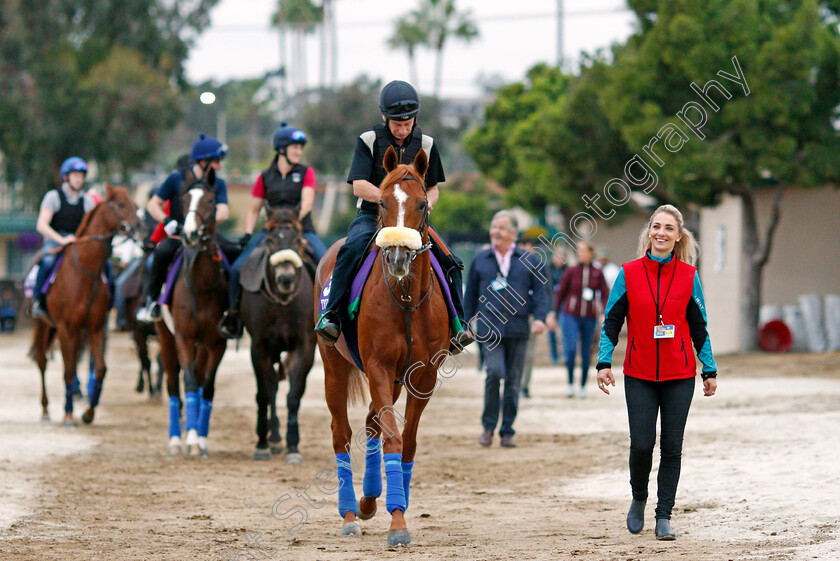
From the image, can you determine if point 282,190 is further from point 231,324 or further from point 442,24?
point 442,24

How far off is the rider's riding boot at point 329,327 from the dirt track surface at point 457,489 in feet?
4.47

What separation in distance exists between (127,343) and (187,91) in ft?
53.3

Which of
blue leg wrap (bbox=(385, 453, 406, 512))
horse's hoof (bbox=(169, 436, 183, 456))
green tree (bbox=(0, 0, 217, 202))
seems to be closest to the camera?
blue leg wrap (bbox=(385, 453, 406, 512))

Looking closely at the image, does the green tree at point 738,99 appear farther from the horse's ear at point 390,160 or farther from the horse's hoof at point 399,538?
the horse's hoof at point 399,538

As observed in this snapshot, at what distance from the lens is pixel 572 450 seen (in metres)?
12.3

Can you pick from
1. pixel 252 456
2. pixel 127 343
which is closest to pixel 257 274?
pixel 252 456

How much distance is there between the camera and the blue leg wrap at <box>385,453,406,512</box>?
730cm

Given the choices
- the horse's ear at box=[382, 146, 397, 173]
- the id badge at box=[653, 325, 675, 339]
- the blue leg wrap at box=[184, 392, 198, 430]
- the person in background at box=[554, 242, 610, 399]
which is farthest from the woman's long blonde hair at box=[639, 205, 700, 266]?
the person in background at box=[554, 242, 610, 399]

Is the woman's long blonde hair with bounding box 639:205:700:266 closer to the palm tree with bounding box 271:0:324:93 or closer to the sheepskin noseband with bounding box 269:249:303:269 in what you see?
the sheepskin noseband with bounding box 269:249:303:269

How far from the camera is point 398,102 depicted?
8062 millimetres

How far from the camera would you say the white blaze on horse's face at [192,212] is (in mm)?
11352

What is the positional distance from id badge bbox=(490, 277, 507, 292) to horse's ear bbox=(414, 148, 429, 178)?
214 inches

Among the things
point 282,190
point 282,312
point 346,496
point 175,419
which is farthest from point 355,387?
point 175,419

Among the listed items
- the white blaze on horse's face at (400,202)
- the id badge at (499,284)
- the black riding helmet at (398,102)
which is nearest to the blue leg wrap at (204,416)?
the id badge at (499,284)
